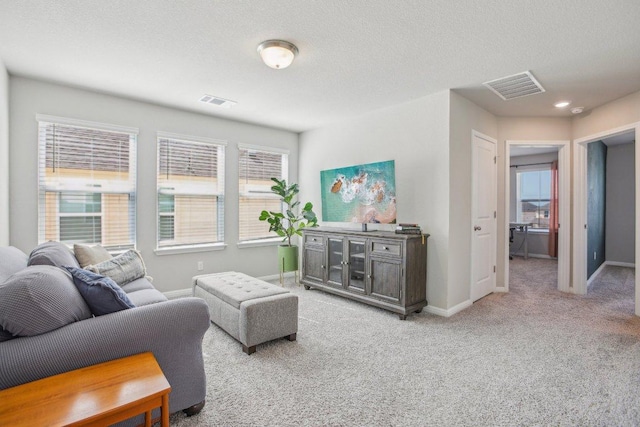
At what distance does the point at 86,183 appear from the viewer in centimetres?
364

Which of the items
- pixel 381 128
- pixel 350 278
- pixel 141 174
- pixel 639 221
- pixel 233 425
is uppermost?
pixel 381 128

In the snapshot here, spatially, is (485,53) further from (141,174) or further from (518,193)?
(518,193)

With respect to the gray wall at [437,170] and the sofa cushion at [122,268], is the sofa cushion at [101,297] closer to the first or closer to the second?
the sofa cushion at [122,268]

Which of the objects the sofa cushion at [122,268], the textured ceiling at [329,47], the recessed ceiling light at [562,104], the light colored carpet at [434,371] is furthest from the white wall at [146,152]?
the recessed ceiling light at [562,104]

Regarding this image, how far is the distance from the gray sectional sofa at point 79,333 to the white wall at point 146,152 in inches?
67.3

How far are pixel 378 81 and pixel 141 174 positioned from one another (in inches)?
119

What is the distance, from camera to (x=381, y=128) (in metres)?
4.20

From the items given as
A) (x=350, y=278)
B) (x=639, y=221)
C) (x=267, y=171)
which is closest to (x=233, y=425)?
(x=350, y=278)

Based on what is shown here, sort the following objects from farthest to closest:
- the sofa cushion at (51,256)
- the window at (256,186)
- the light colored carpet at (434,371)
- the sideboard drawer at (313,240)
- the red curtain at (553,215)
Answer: the red curtain at (553,215)
the window at (256,186)
the sideboard drawer at (313,240)
the sofa cushion at (51,256)
the light colored carpet at (434,371)

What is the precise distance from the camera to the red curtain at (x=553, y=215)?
23.0 feet

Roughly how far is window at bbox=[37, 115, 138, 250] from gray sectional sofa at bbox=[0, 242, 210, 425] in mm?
1740

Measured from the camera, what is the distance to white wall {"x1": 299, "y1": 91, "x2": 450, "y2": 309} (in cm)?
357

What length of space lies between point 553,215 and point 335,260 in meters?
5.79

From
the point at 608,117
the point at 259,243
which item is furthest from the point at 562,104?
the point at 259,243
